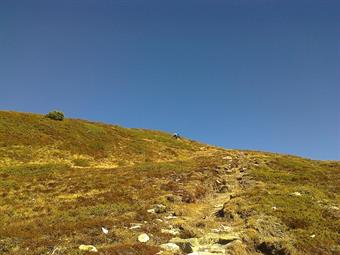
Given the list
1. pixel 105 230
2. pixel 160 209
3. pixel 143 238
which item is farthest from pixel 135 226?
pixel 160 209

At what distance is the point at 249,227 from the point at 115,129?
201 feet

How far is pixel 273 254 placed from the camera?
63.3ft

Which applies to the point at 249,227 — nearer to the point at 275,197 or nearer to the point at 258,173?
the point at 275,197

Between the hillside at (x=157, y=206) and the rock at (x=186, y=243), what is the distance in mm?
50

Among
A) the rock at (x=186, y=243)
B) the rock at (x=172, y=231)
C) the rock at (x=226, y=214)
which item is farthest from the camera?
the rock at (x=226, y=214)

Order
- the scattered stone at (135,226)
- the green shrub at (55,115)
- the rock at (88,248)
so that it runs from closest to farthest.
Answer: the rock at (88,248) → the scattered stone at (135,226) → the green shrub at (55,115)

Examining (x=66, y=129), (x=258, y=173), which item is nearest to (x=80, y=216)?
(x=258, y=173)

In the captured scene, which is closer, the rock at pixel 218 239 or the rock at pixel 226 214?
the rock at pixel 218 239

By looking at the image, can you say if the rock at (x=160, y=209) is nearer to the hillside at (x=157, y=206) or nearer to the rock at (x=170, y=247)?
the hillside at (x=157, y=206)

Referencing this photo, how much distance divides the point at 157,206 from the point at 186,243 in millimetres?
9176

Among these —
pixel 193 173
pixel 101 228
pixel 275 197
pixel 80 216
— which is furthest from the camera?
pixel 193 173

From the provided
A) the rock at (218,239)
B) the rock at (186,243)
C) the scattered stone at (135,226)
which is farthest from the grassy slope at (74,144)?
the rock at (218,239)

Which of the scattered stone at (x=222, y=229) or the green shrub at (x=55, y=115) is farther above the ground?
the green shrub at (x=55, y=115)

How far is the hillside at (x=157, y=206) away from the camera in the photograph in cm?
1967
